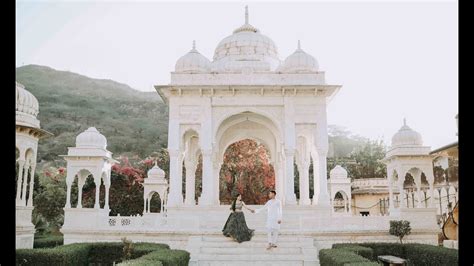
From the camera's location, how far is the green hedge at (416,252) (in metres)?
10.3

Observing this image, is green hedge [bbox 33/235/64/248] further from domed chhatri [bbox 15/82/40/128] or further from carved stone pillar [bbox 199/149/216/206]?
carved stone pillar [bbox 199/149/216/206]

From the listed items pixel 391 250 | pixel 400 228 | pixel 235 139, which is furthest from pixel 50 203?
pixel 391 250

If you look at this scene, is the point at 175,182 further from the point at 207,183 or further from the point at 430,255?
the point at 430,255

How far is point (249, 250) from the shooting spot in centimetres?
1327

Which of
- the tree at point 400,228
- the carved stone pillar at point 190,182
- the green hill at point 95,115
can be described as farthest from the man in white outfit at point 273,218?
the green hill at point 95,115

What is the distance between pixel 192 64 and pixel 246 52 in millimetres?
4441

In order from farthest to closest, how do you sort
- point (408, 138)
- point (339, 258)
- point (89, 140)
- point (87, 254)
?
1. point (89, 140)
2. point (408, 138)
3. point (87, 254)
4. point (339, 258)

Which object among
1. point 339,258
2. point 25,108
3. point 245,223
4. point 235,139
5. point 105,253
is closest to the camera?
point 339,258

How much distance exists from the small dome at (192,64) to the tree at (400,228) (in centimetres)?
994

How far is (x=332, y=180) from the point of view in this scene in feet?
90.4

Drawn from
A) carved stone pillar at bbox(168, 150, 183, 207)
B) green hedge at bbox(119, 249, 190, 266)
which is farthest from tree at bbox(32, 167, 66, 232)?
green hedge at bbox(119, 249, 190, 266)
